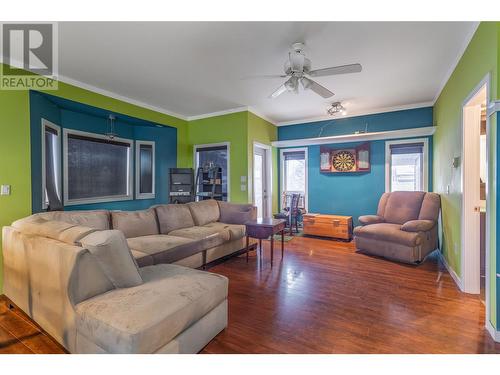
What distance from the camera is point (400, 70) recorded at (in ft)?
10.4

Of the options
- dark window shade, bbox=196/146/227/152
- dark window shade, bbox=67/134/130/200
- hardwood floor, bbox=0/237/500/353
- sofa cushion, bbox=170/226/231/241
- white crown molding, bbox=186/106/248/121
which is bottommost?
hardwood floor, bbox=0/237/500/353

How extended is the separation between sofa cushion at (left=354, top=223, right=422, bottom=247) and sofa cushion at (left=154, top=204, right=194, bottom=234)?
2.86m

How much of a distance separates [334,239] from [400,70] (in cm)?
321

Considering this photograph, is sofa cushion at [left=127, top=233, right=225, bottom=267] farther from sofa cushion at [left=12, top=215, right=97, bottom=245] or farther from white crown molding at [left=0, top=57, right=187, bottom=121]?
white crown molding at [left=0, top=57, right=187, bottom=121]

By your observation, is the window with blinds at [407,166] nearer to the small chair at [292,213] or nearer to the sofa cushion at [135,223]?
the small chair at [292,213]

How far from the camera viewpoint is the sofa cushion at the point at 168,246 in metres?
2.70

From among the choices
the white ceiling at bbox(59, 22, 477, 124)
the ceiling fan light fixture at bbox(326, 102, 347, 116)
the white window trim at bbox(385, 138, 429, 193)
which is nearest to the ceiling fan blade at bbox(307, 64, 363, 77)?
Answer: the white ceiling at bbox(59, 22, 477, 124)

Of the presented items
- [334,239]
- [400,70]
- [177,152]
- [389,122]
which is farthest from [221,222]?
[389,122]

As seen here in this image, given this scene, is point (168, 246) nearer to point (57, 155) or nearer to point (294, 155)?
point (57, 155)

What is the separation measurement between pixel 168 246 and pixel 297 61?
2545 mm

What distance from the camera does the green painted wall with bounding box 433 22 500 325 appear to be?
1.89 metres

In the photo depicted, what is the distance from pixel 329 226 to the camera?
499 cm

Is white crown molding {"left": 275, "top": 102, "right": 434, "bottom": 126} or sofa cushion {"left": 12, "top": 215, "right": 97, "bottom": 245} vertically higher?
white crown molding {"left": 275, "top": 102, "right": 434, "bottom": 126}

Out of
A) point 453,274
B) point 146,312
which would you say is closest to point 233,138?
point 146,312
